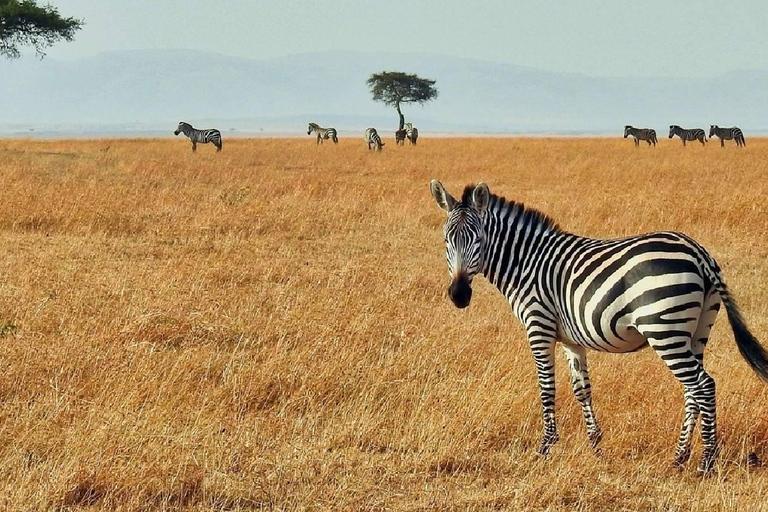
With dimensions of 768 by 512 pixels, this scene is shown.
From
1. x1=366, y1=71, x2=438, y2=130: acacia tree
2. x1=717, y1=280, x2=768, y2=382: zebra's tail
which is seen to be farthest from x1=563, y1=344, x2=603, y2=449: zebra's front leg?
x1=366, y1=71, x2=438, y2=130: acacia tree

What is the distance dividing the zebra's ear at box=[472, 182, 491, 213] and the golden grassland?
145 cm

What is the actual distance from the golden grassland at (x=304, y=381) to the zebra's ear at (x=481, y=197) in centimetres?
145

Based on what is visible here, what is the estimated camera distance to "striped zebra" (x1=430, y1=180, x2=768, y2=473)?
455 centimetres

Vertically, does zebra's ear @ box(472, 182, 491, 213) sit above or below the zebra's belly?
above

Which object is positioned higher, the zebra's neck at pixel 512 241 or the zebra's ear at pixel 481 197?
the zebra's ear at pixel 481 197

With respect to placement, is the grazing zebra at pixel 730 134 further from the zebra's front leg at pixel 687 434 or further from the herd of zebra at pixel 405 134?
the zebra's front leg at pixel 687 434

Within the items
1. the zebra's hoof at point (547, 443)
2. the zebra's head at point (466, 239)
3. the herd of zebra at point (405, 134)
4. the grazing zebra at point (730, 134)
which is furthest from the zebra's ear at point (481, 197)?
the grazing zebra at point (730, 134)

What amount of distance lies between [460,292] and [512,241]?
23.3 inches

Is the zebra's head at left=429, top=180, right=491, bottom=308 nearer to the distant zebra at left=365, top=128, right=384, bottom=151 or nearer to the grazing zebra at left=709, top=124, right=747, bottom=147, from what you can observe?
the distant zebra at left=365, top=128, right=384, bottom=151

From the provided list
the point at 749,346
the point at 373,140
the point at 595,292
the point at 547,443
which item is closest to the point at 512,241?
the point at 595,292

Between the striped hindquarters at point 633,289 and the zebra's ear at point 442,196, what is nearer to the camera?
the striped hindquarters at point 633,289

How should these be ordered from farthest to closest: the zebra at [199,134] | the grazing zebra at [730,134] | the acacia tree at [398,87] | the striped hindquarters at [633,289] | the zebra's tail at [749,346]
Result: the acacia tree at [398,87]
the grazing zebra at [730,134]
the zebra at [199,134]
the zebra's tail at [749,346]
the striped hindquarters at [633,289]

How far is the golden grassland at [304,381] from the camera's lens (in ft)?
15.6

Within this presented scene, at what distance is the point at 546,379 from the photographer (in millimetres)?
5191
